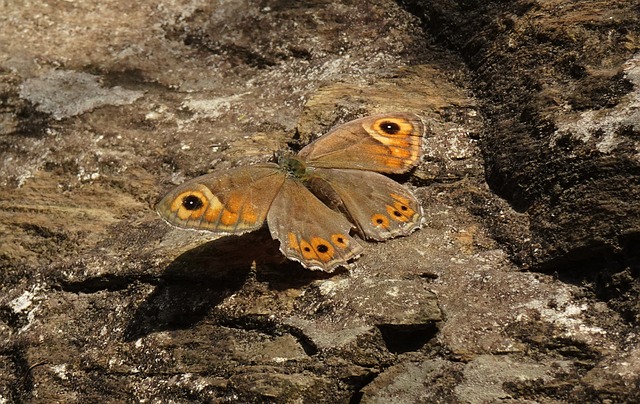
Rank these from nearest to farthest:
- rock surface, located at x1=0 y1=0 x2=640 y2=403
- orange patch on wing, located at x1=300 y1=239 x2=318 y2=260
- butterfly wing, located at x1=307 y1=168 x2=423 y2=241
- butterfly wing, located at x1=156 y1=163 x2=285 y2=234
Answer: rock surface, located at x1=0 y1=0 x2=640 y2=403, orange patch on wing, located at x1=300 y1=239 x2=318 y2=260, butterfly wing, located at x1=156 y1=163 x2=285 y2=234, butterfly wing, located at x1=307 y1=168 x2=423 y2=241

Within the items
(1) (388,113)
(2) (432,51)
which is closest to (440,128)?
(1) (388,113)

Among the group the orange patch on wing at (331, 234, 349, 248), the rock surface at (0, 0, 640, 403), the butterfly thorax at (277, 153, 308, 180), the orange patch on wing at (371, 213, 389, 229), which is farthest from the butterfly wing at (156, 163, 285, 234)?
the orange patch on wing at (371, 213, 389, 229)

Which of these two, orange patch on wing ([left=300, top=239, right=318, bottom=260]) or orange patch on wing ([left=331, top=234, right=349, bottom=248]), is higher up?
orange patch on wing ([left=331, top=234, right=349, bottom=248])


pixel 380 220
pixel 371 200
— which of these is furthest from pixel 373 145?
pixel 380 220

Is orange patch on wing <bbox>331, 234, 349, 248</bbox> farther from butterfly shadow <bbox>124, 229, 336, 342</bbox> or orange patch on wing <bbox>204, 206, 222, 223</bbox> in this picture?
orange patch on wing <bbox>204, 206, 222, 223</bbox>

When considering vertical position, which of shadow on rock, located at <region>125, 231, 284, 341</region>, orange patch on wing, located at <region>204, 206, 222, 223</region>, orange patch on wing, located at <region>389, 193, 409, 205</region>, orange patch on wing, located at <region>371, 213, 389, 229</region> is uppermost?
orange patch on wing, located at <region>389, 193, 409, 205</region>

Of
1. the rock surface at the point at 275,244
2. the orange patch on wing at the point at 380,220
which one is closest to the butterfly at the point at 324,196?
the orange patch on wing at the point at 380,220

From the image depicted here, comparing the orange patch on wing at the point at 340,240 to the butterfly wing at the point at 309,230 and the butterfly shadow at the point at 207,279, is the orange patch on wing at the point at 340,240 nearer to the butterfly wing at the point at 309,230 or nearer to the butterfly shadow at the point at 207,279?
the butterfly wing at the point at 309,230
